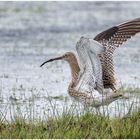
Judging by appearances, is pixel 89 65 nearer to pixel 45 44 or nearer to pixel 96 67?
pixel 96 67

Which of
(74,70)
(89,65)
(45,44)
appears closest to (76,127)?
(89,65)

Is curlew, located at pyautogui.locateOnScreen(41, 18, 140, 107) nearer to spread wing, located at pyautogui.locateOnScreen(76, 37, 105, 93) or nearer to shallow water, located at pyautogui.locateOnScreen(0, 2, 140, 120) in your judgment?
spread wing, located at pyautogui.locateOnScreen(76, 37, 105, 93)

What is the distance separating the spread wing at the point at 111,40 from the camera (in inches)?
404

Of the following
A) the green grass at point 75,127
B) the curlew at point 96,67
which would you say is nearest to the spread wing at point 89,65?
the curlew at point 96,67

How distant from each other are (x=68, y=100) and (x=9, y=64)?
4.52 meters

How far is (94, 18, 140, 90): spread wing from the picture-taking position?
10266 millimetres

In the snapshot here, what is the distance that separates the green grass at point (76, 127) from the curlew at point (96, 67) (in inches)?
21.2

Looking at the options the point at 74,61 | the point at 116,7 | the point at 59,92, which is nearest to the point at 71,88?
the point at 74,61

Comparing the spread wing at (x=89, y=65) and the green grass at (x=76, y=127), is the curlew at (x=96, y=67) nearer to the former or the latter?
the spread wing at (x=89, y=65)

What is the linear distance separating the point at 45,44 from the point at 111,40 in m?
9.08

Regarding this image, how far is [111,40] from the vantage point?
10.8 meters

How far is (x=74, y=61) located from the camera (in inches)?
410

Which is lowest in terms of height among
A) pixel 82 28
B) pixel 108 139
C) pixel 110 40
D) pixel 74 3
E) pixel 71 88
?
pixel 108 139

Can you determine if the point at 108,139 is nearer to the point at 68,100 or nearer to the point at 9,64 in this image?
the point at 68,100
